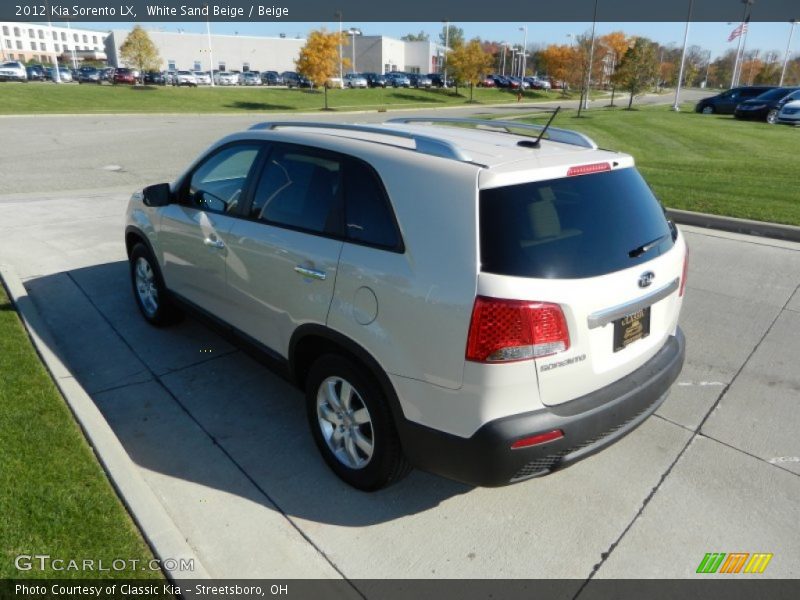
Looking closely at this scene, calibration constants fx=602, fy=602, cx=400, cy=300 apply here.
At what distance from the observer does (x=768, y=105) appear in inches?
1055

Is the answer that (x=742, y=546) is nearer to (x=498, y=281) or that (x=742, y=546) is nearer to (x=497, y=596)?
(x=497, y=596)

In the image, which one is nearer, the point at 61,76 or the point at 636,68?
the point at 636,68

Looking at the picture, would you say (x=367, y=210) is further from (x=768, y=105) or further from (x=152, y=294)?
(x=768, y=105)

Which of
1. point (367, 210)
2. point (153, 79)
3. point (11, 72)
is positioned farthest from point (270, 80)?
point (367, 210)

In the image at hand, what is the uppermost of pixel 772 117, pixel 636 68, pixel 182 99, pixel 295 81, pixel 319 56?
pixel 319 56

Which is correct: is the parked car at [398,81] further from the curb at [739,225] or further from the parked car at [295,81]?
the curb at [739,225]

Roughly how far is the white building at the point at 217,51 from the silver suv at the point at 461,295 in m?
83.5

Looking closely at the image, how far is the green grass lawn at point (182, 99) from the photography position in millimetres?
34281

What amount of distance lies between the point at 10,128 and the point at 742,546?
26.5m

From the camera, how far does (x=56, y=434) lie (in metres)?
3.43

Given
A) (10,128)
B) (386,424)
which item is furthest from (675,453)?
(10,128)

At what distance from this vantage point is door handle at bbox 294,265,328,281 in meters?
3.06

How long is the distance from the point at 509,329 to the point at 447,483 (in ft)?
4.11

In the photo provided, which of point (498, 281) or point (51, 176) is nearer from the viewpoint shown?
point (498, 281)
